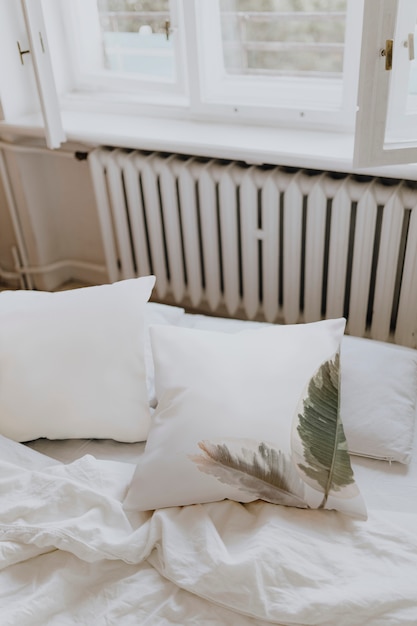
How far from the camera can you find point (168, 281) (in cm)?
232

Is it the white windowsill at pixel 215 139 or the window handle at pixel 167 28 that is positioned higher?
the window handle at pixel 167 28

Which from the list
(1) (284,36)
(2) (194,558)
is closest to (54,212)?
(1) (284,36)

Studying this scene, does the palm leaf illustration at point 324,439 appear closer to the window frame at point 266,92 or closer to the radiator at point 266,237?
the radiator at point 266,237

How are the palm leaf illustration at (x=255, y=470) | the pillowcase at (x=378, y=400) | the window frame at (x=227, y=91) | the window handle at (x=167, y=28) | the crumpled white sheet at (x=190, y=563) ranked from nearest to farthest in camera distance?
the crumpled white sheet at (x=190, y=563)
the palm leaf illustration at (x=255, y=470)
the pillowcase at (x=378, y=400)
the window frame at (x=227, y=91)
the window handle at (x=167, y=28)

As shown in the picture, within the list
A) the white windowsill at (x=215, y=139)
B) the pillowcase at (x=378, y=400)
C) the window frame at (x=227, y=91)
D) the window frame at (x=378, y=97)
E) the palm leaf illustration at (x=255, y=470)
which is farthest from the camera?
the window frame at (x=227, y=91)

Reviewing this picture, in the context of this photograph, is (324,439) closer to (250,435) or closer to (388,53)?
(250,435)

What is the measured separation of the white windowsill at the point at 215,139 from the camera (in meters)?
1.77

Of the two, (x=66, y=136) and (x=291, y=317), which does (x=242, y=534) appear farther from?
(x=66, y=136)

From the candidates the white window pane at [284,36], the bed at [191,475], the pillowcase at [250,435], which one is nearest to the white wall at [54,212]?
the white window pane at [284,36]

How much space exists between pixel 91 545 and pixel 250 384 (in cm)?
41

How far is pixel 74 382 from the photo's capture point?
4.41 ft

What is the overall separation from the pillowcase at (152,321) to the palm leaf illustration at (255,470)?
29 centimetres

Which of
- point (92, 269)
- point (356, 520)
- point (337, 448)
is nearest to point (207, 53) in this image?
point (92, 269)

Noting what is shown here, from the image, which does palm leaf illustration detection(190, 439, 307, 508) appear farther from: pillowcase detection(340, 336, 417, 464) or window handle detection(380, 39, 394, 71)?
window handle detection(380, 39, 394, 71)
